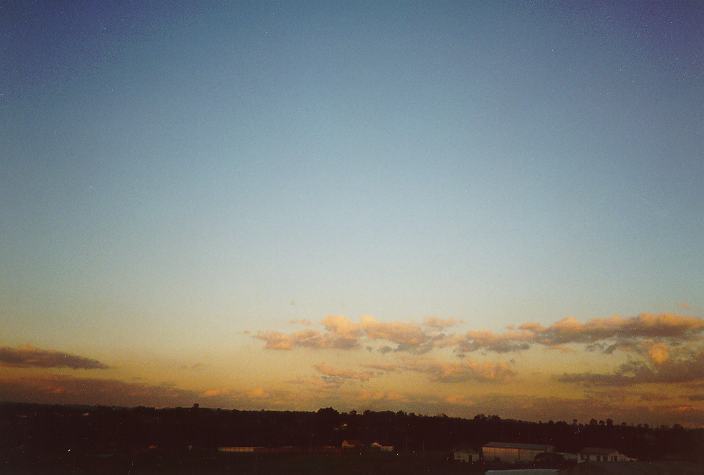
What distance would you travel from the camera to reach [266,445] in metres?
124

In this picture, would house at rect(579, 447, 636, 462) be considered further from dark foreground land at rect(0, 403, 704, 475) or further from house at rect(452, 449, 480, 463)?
house at rect(452, 449, 480, 463)

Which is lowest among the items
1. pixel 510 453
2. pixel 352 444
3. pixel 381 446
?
pixel 381 446

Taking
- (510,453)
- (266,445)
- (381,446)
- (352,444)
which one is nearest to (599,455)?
(510,453)

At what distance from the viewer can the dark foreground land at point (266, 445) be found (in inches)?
→ 3125

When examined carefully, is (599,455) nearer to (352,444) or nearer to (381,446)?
(381,446)

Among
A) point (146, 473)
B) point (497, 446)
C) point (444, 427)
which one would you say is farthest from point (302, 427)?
point (146, 473)

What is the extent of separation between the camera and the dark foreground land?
7938 centimetres

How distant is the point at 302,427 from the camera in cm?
17188

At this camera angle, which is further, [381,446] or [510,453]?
[381,446]

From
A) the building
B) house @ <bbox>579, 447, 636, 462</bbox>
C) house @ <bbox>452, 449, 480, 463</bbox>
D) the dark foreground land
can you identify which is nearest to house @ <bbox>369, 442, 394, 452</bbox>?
the dark foreground land

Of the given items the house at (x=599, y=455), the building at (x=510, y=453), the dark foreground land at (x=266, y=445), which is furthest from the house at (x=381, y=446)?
the house at (x=599, y=455)

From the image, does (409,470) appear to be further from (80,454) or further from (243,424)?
(243,424)

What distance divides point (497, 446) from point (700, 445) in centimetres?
7758

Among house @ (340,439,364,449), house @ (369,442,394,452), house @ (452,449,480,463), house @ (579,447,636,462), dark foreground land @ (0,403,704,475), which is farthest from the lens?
house @ (340,439,364,449)
